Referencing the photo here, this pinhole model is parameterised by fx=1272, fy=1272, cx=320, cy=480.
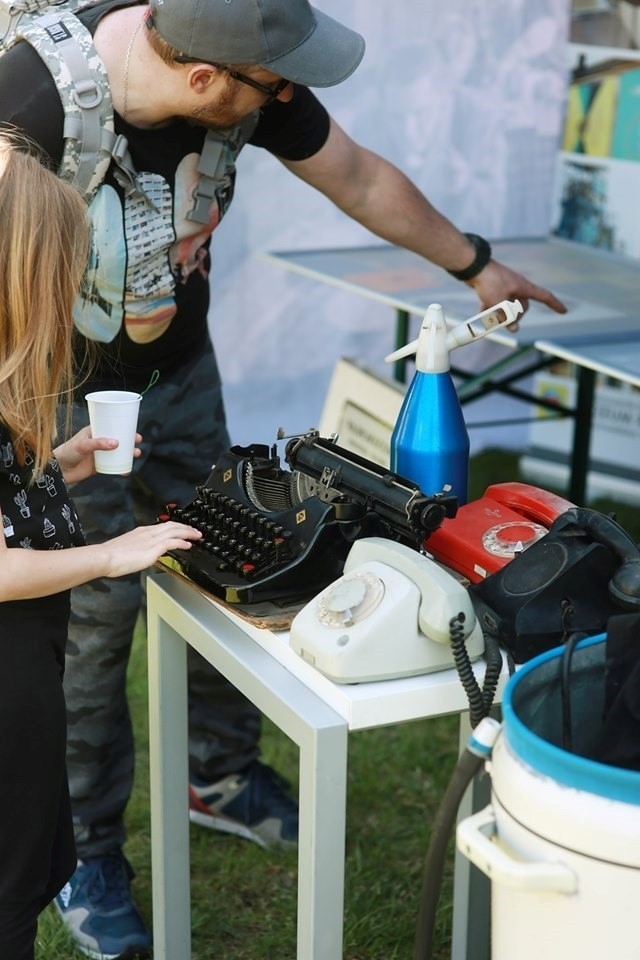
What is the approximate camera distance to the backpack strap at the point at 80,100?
6.66 ft

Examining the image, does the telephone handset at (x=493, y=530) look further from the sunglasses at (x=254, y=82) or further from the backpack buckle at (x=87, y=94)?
the backpack buckle at (x=87, y=94)

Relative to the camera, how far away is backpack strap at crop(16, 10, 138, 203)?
203 centimetres

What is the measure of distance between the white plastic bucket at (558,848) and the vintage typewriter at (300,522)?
17.5 inches

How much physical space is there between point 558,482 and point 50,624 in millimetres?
3524

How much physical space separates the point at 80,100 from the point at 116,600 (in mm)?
925

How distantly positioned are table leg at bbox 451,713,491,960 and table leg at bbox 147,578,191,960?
18.5 inches

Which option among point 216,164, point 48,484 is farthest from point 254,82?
point 48,484

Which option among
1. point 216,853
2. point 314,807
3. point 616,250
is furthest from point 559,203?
point 314,807

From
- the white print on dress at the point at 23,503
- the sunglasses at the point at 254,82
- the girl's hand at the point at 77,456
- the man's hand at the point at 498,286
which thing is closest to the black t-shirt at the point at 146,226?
the sunglasses at the point at 254,82

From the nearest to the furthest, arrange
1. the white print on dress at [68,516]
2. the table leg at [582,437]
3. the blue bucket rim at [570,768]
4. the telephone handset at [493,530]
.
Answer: the blue bucket rim at [570,768] < the telephone handset at [493,530] < the white print on dress at [68,516] < the table leg at [582,437]

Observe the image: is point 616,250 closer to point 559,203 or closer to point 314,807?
point 559,203

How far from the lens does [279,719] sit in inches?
63.5

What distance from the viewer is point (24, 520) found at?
1.76 m

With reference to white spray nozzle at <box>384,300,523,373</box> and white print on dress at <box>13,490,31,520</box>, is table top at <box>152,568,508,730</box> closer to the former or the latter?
white print on dress at <box>13,490,31,520</box>
